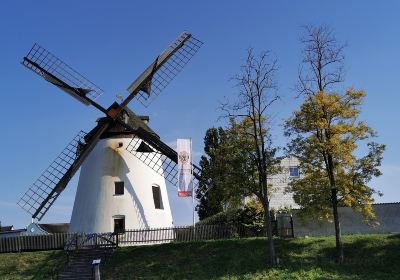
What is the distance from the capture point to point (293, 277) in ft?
80.9

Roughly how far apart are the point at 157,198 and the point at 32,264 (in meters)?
9.52

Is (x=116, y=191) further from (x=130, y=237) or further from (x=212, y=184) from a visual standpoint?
(x=212, y=184)

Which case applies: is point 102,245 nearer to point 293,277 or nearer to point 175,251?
point 175,251

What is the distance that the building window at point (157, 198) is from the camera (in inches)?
1405

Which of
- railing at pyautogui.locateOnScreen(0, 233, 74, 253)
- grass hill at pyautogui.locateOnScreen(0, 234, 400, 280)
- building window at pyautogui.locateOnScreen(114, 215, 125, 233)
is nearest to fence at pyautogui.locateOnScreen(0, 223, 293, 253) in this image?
railing at pyautogui.locateOnScreen(0, 233, 74, 253)

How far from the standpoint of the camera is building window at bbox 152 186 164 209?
35.7m

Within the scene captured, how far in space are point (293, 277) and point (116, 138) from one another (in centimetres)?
1660

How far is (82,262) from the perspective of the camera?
30.7 meters

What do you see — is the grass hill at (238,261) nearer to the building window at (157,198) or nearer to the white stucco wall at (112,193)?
the white stucco wall at (112,193)

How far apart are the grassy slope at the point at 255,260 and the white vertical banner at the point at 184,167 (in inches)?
154

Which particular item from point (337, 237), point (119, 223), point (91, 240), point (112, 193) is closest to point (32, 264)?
point (91, 240)

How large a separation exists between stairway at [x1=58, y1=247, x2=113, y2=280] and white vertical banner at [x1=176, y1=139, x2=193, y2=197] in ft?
20.4

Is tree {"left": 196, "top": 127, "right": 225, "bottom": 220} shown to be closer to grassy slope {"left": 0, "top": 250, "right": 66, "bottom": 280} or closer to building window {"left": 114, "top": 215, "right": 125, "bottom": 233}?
building window {"left": 114, "top": 215, "right": 125, "bottom": 233}

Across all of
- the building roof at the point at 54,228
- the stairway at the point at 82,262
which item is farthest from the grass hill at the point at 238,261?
the building roof at the point at 54,228
